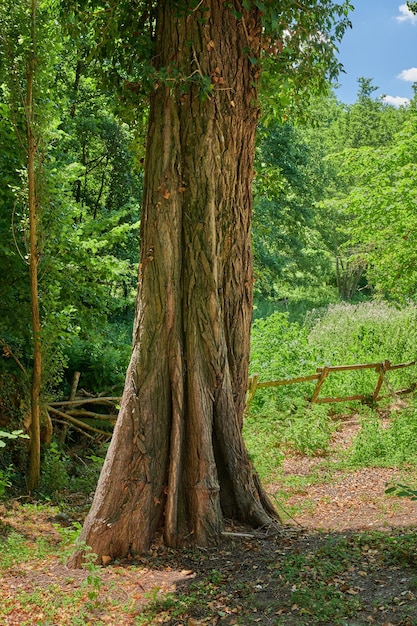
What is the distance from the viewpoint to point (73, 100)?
647 inches

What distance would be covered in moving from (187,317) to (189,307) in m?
0.09

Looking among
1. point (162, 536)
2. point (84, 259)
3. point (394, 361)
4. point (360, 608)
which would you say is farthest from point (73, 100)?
point (360, 608)

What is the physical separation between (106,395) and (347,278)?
25.9m

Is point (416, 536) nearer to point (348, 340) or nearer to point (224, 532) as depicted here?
point (224, 532)

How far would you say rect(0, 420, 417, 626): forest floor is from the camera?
4195 millimetres

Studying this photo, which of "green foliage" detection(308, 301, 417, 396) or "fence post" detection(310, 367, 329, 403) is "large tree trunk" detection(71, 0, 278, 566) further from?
"green foliage" detection(308, 301, 417, 396)

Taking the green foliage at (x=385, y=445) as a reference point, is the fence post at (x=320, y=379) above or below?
above

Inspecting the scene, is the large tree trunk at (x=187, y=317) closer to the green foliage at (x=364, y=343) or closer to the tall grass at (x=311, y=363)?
the tall grass at (x=311, y=363)

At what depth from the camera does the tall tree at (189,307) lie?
17.9 feet

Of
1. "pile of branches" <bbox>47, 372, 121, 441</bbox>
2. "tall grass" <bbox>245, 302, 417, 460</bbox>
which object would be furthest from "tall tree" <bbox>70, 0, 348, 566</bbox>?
"pile of branches" <bbox>47, 372, 121, 441</bbox>

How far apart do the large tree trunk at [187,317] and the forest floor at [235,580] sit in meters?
0.35

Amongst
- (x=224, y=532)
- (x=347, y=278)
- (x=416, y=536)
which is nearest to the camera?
(x=416, y=536)

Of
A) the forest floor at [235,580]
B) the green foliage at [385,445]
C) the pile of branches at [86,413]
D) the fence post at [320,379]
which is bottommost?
the forest floor at [235,580]

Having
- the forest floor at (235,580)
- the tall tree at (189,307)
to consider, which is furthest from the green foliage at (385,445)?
the tall tree at (189,307)
